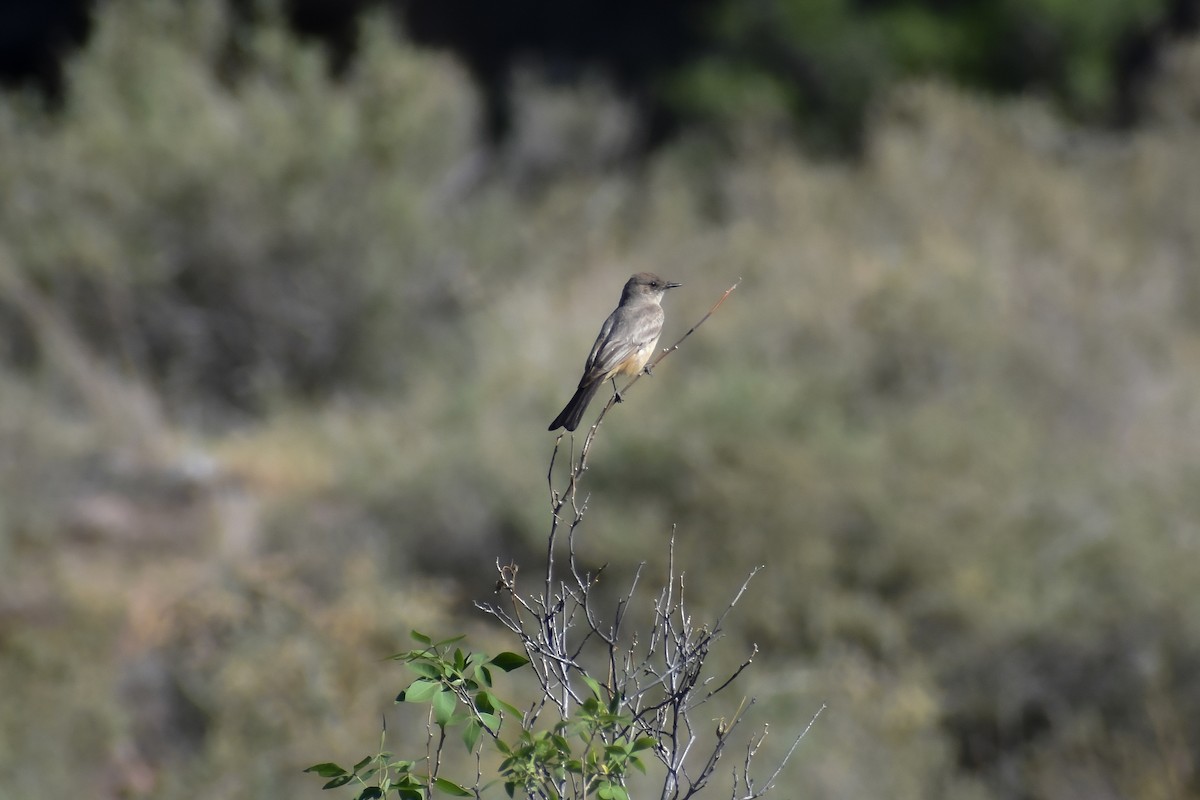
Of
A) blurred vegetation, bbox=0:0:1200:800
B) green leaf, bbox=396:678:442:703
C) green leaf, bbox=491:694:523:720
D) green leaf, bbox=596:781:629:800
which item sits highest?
blurred vegetation, bbox=0:0:1200:800

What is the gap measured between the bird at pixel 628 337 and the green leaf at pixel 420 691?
2.13 metres

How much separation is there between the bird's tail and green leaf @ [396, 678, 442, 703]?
137 centimetres

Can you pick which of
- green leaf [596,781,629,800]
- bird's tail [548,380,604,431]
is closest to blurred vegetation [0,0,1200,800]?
bird's tail [548,380,604,431]

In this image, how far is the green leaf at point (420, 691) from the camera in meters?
2.51

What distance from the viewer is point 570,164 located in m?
18.3

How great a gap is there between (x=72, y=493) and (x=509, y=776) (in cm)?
894

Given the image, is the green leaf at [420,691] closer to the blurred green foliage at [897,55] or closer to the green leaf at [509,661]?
the green leaf at [509,661]

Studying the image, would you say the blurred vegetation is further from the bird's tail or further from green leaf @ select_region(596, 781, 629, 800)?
green leaf @ select_region(596, 781, 629, 800)

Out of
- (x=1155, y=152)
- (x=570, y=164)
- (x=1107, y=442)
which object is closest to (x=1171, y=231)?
(x=1155, y=152)

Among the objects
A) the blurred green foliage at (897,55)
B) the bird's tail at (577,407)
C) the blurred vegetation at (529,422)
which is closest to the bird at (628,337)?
the bird's tail at (577,407)

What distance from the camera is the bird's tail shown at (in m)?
4.20

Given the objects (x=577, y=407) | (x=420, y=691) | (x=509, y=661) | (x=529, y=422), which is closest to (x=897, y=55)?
(x=529, y=422)

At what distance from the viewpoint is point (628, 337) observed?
198 inches

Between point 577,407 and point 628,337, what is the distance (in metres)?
0.59
